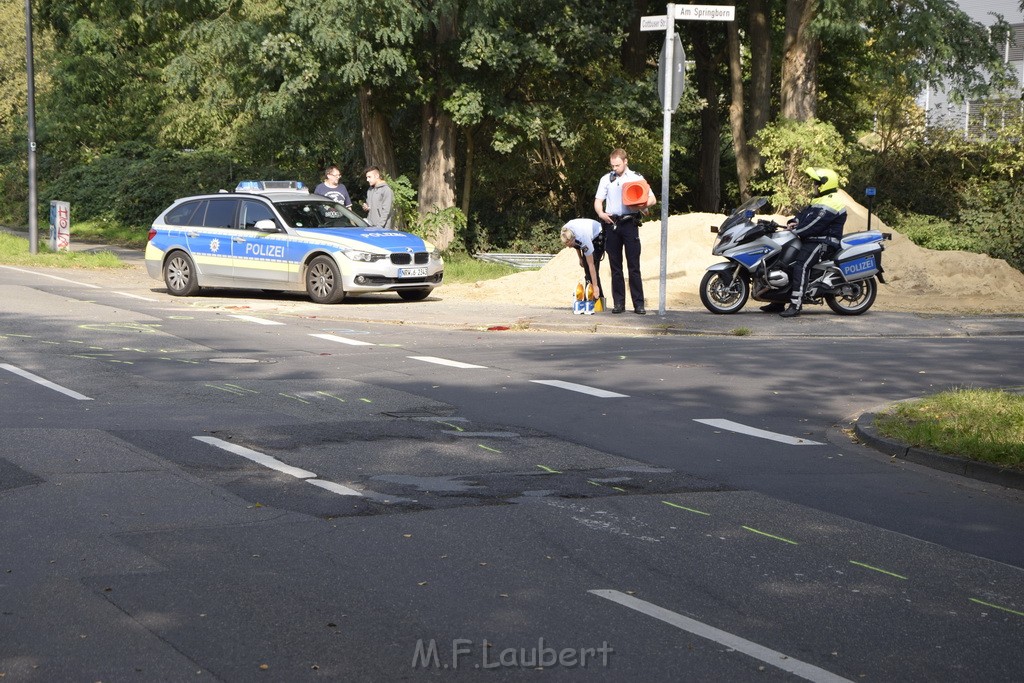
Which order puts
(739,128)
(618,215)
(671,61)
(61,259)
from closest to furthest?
(671,61) < (618,215) < (61,259) < (739,128)

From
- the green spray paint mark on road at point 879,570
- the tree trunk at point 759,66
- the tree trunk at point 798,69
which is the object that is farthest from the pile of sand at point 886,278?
the green spray paint mark on road at point 879,570

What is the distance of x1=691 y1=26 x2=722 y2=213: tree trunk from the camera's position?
3653 cm

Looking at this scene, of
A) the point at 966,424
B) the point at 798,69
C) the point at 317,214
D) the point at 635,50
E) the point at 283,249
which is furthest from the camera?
the point at 635,50

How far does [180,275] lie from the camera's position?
20.4 m

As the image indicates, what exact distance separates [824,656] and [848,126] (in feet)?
117

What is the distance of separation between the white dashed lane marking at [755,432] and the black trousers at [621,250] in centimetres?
704

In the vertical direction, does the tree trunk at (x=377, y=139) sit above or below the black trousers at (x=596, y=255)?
above

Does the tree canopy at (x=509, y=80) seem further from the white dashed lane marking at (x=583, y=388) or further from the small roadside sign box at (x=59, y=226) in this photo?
the white dashed lane marking at (x=583, y=388)

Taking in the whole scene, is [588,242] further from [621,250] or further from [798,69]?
[798,69]

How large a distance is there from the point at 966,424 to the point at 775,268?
858cm

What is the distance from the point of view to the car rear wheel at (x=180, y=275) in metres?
20.2

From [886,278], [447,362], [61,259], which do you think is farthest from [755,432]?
[61,259]

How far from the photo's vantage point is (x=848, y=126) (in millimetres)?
38594

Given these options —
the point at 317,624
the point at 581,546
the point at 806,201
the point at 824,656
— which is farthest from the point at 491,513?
the point at 806,201
